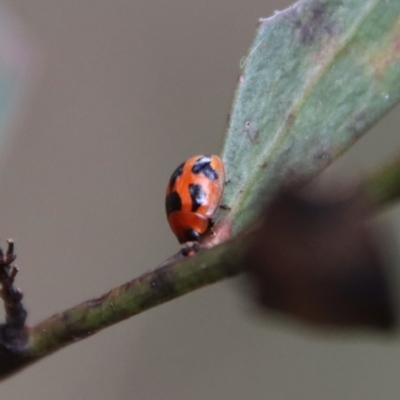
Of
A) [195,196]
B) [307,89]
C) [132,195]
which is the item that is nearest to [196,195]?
[195,196]

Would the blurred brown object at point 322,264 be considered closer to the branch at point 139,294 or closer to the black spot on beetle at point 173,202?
the branch at point 139,294

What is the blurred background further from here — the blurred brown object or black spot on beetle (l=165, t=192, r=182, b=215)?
the blurred brown object

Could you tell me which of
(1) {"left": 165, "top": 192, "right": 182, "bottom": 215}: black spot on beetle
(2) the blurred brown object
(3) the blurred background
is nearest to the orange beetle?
(1) {"left": 165, "top": 192, "right": 182, "bottom": 215}: black spot on beetle

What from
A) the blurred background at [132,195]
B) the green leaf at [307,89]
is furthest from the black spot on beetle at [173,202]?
the blurred background at [132,195]

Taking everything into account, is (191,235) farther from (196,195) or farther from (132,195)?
(132,195)

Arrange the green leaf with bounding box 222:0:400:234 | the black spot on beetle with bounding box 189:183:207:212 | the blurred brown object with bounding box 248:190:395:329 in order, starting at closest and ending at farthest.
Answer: the blurred brown object with bounding box 248:190:395:329 → the green leaf with bounding box 222:0:400:234 → the black spot on beetle with bounding box 189:183:207:212
